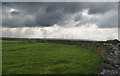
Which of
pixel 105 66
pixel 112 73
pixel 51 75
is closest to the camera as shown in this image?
pixel 112 73

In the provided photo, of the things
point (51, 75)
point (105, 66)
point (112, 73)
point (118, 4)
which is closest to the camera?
point (112, 73)

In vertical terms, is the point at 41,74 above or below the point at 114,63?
below

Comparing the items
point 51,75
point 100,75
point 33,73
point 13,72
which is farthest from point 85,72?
point 13,72

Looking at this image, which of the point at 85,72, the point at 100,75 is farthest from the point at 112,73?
the point at 85,72

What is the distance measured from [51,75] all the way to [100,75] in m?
3.98

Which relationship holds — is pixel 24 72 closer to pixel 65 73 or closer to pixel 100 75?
pixel 65 73

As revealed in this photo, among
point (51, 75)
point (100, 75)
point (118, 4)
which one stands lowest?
point (51, 75)

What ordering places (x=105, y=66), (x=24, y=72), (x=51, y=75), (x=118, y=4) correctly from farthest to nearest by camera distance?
(x=118, y=4), (x=24, y=72), (x=51, y=75), (x=105, y=66)

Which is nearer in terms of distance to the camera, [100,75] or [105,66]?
[100,75]

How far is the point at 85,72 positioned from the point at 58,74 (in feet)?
8.24

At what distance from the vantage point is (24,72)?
8703 millimetres

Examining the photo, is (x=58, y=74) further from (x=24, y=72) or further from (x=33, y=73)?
(x=24, y=72)

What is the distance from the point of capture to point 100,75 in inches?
249

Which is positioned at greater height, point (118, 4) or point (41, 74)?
point (118, 4)
